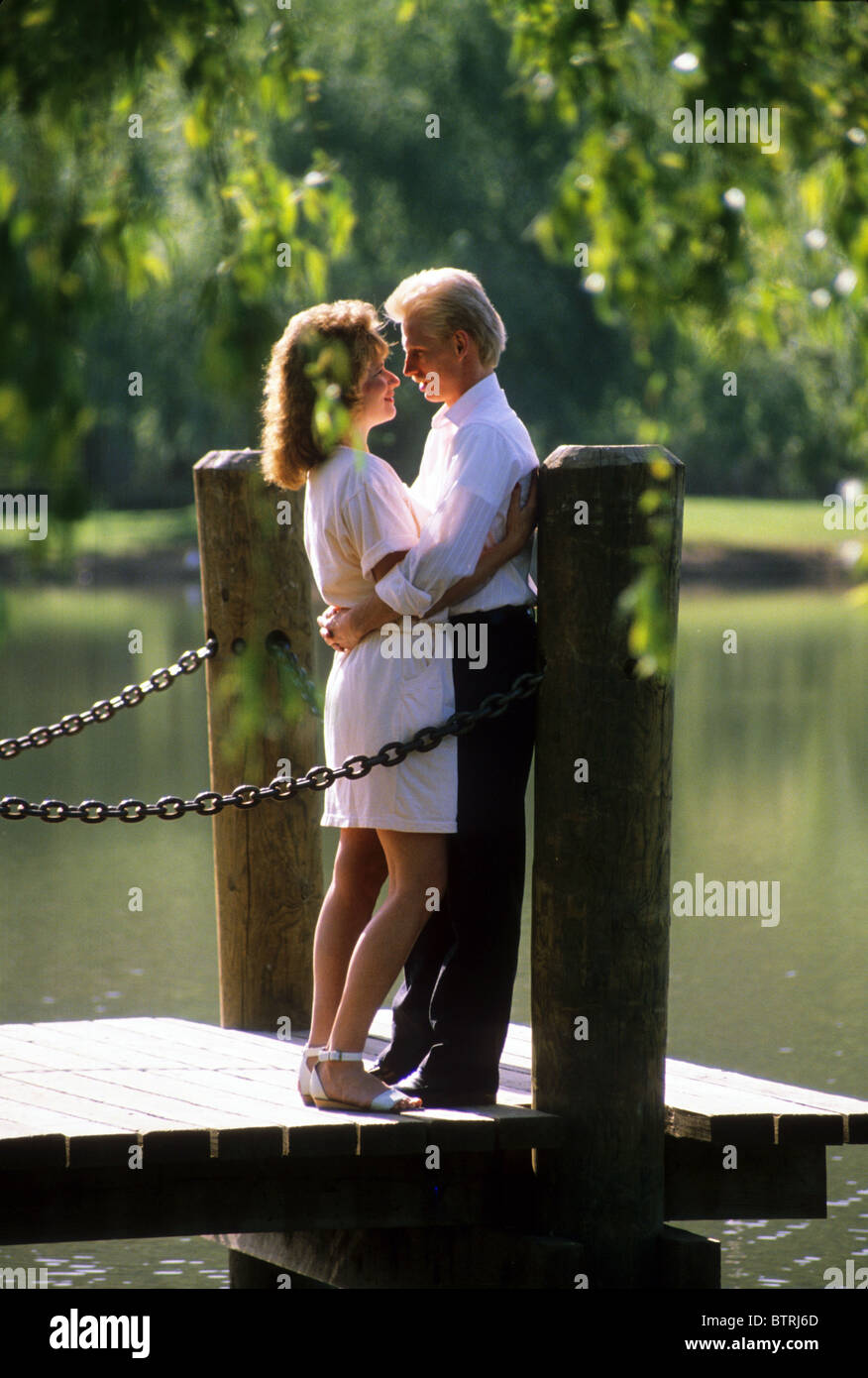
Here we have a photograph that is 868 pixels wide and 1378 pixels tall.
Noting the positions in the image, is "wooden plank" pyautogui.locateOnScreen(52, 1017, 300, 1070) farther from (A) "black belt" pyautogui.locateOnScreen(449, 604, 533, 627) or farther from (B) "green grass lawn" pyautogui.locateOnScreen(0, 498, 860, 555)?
(B) "green grass lawn" pyautogui.locateOnScreen(0, 498, 860, 555)

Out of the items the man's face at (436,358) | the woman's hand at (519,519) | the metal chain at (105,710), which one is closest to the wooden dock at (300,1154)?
the metal chain at (105,710)

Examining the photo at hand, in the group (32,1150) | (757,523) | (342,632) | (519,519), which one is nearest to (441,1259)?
(32,1150)

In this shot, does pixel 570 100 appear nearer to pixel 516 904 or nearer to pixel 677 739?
pixel 516 904

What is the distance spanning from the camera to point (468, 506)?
499cm

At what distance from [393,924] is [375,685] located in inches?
21.3

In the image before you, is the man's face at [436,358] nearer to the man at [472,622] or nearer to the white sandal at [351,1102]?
the man at [472,622]

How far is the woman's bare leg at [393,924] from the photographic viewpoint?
5.10 m

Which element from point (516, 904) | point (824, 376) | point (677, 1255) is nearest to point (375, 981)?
point (516, 904)

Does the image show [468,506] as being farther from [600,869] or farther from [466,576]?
[600,869]

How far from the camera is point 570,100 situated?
13.1 ft

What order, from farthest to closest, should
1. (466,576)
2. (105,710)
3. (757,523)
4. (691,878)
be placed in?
(757,523), (691,878), (105,710), (466,576)

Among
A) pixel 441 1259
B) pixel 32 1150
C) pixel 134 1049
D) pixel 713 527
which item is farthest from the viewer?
pixel 713 527

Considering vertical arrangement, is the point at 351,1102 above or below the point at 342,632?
below

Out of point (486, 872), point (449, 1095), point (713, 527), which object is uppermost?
point (713, 527)
